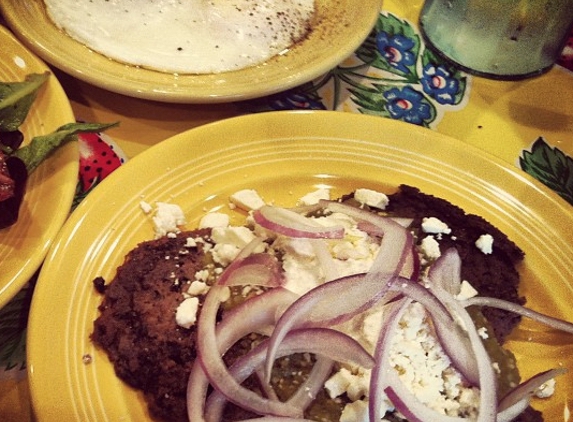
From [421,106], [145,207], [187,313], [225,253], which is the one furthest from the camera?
[421,106]

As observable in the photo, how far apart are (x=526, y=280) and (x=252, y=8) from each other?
4.17ft

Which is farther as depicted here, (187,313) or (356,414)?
(187,313)

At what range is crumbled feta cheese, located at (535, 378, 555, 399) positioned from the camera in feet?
4.45

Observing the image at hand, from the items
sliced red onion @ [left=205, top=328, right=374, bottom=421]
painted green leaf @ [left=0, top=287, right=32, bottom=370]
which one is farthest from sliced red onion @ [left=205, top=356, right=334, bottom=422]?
painted green leaf @ [left=0, top=287, right=32, bottom=370]

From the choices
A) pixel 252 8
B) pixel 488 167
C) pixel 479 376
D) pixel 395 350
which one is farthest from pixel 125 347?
pixel 252 8

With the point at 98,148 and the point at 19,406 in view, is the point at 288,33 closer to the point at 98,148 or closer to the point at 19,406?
the point at 98,148

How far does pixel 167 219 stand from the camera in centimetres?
150

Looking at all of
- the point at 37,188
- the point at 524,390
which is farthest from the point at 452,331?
the point at 37,188

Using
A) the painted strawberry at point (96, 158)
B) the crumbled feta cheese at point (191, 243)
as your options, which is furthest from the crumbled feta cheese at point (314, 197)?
the painted strawberry at point (96, 158)

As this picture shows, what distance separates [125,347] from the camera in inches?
50.3

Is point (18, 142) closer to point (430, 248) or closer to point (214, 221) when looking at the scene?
point (214, 221)

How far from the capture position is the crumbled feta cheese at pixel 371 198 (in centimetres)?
157

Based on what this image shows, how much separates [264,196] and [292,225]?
265 millimetres

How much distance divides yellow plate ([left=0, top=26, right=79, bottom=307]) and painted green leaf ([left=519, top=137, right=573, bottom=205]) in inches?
53.0
